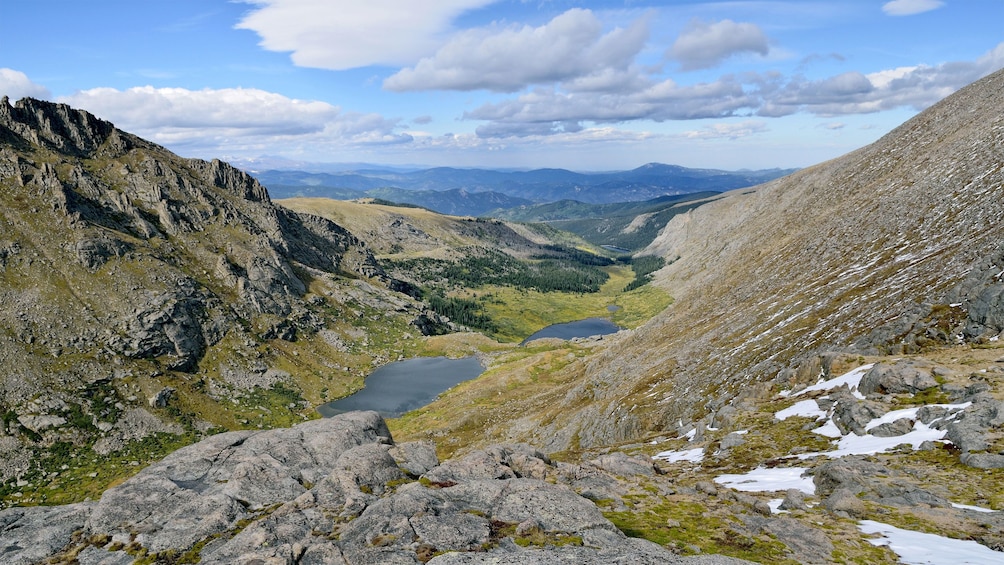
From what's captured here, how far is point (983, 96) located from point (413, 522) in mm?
155409

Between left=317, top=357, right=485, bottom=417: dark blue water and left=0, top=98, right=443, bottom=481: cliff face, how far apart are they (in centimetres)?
945

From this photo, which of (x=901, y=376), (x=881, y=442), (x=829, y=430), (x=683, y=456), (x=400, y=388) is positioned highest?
(x=901, y=376)

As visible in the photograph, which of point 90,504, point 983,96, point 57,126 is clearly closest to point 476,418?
point 90,504

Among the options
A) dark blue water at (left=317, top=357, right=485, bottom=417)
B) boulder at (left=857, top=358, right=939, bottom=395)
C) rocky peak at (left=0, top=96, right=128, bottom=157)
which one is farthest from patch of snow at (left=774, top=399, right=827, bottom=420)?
rocky peak at (left=0, top=96, right=128, bottom=157)

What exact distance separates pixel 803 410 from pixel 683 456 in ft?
37.3

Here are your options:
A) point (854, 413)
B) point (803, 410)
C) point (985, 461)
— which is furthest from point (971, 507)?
point (803, 410)

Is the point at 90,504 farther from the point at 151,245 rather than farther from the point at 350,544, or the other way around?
the point at 151,245

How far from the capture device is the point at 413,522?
23.3 m

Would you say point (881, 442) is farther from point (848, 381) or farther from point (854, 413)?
point (848, 381)

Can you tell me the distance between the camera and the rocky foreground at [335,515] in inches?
855

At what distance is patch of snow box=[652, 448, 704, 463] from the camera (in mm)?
44562

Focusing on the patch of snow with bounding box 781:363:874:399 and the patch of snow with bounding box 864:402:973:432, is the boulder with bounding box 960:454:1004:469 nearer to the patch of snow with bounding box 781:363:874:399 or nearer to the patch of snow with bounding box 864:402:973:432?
the patch of snow with bounding box 864:402:973:432

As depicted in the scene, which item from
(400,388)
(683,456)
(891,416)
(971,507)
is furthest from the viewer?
(400,388)

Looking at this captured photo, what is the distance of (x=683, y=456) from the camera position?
46250mm
